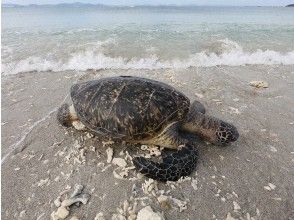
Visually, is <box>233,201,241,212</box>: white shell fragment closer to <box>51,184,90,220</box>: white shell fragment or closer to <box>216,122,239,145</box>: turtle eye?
<box>216,122,239,145</box>: turtle eye

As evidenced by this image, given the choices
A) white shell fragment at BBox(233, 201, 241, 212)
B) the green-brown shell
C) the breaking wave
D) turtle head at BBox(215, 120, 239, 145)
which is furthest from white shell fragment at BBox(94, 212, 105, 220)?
the breaking wave

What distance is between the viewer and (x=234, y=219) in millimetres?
3051

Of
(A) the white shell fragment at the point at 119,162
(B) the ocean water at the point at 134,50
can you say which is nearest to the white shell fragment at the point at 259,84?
(B) the ocean water at the point at 134,50

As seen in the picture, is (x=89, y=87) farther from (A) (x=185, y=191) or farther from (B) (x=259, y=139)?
(B) (x=259, y=139)

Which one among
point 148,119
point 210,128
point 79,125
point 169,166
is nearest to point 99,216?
point 169,166

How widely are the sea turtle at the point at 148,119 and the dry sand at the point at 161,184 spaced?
8.9 inches

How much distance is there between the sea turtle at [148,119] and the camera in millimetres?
3730

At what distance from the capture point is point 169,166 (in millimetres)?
3428

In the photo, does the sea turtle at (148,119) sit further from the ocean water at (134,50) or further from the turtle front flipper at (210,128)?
the ocean water at (134,50)

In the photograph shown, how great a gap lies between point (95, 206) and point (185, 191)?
0.97m

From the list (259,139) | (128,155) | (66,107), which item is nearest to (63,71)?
(66,107)

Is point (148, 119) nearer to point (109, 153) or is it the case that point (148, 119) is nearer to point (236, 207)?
point (109, 153)

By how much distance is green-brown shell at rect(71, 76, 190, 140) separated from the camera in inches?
148

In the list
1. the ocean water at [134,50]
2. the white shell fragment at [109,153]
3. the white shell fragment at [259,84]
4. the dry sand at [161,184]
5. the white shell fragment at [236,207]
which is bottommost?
the ocean water at [134,50]
